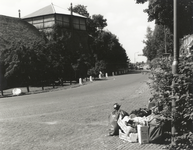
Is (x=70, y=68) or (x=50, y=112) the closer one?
(x=50, y=112)

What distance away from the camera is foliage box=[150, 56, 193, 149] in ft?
20.7

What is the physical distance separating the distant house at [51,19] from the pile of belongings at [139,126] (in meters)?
40.3

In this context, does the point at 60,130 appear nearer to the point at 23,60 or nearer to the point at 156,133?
the point at 156,133

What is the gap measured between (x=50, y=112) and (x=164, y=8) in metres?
14.6

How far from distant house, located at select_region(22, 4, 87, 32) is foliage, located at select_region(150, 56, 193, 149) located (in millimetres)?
41198

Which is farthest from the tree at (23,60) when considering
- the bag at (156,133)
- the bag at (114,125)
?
the bag at (156,133)

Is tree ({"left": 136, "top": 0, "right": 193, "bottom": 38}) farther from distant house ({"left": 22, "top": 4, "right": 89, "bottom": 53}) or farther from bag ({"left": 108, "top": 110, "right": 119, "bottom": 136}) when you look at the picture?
distant house ({"left": 22, "top": 4, "right": 89, "bottom": 53})

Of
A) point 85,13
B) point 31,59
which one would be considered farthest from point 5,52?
point 85,13

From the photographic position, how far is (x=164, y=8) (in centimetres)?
2198

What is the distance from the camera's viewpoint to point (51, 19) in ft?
153

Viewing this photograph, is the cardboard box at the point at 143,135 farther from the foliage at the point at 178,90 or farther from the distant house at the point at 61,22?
the distant house at the point at 61,22

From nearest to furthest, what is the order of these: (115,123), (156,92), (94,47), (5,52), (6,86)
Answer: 1. (156,92)
2. (115,123)
3. (5,52)
4. (6,86)
5. (94,47)

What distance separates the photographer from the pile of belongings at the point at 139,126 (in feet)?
23.1

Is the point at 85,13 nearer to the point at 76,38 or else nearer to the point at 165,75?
the point at 76,38
